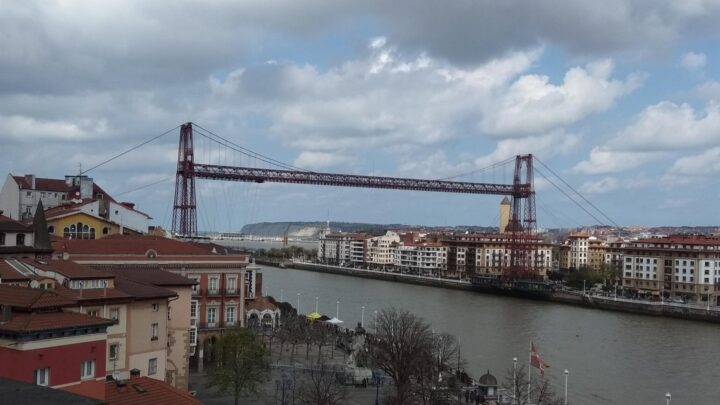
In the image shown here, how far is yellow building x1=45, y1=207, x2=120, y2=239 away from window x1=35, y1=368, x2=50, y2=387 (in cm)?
866

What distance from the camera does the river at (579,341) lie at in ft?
35.2

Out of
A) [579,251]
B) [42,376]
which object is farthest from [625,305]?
[42,376]

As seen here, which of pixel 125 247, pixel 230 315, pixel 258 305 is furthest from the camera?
pixel 258 305

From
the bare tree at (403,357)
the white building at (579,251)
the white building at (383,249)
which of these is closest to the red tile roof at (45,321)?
the bare tree at (403,357)

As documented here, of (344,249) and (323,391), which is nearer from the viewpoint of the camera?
(323,391)

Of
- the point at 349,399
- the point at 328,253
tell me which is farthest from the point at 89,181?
the point at 328,253

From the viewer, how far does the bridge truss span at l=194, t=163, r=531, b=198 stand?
30706mm

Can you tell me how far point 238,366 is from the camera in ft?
25.4

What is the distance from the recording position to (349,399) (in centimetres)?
865

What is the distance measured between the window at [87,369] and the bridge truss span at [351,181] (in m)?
24.1

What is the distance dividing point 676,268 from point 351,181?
15.1 meters

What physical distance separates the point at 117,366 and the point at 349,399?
3298 millimetres

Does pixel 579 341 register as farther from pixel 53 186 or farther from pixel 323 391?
pixel 53 186

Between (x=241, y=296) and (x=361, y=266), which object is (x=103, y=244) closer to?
(x=241, y=296)
